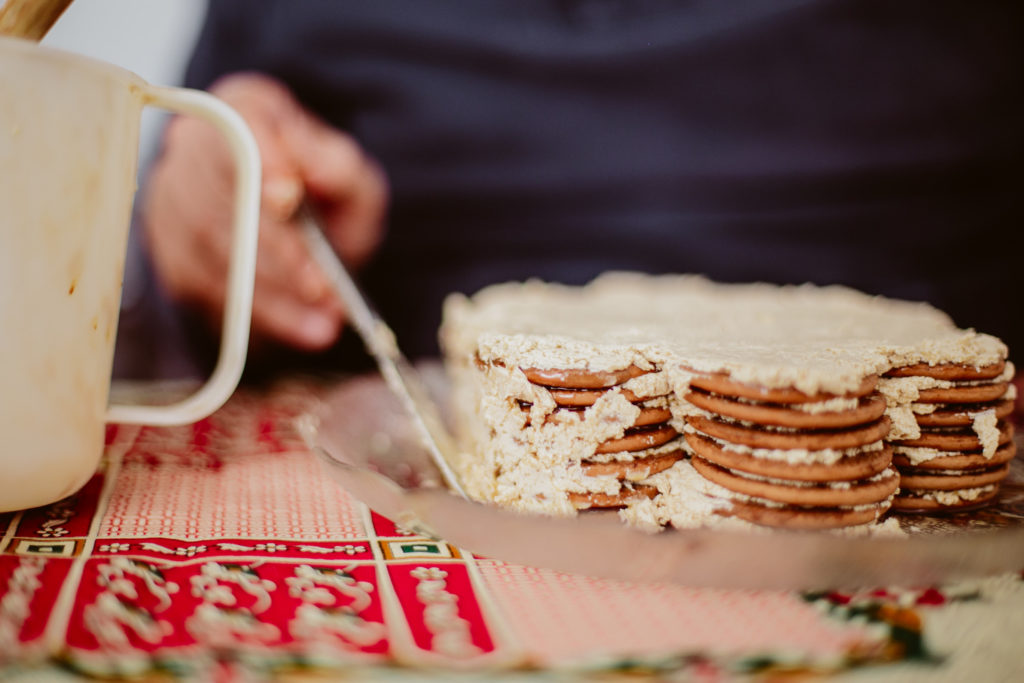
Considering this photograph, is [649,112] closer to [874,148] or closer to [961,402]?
[874,148]

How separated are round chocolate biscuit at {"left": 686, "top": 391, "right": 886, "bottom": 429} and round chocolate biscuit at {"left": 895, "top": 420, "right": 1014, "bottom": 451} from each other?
111mm

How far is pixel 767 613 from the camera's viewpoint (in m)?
0.49

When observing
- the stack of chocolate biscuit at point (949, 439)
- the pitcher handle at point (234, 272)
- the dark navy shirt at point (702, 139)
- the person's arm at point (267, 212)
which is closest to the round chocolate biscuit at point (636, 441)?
the stack of chocolate biscuit at point (949, 439)

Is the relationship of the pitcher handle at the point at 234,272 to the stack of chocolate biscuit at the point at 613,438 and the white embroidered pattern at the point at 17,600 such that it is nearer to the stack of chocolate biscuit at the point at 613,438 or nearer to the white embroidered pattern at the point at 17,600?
the white embroidered pattern at the point at 17,600

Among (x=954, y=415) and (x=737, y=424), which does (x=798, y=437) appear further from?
(x=954, y=415)

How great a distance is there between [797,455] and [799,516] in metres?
0.05

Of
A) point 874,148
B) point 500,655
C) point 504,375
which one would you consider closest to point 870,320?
point 504,375

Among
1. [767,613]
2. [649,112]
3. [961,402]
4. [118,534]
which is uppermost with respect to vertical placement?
[649,112]

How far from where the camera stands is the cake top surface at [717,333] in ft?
2.00

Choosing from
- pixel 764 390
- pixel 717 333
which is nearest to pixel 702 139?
pixel 717 333

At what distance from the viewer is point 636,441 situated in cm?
62

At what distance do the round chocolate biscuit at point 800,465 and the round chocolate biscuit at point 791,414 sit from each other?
30 millimetres

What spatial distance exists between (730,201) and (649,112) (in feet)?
0.86

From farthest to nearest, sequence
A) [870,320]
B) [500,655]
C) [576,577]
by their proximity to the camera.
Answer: [870,320] < [576,577] < [500,655]
